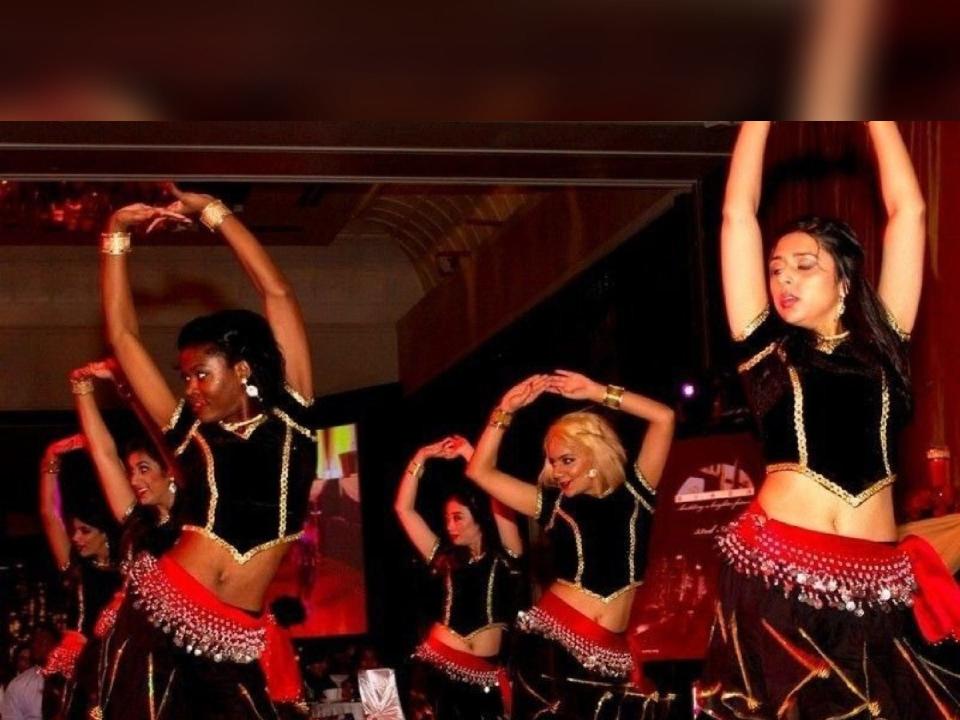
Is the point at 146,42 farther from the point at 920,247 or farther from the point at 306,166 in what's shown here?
the point at 306,166

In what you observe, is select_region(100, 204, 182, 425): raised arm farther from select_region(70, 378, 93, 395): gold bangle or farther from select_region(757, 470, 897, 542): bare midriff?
select_region(757, 470, 897, 542): bare midriff

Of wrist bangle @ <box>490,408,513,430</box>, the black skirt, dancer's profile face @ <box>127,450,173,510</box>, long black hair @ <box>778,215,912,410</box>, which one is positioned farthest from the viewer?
dancer's profile face @ <box>127,450,173,510</box>

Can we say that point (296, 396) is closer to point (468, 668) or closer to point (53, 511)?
point (468, 668)

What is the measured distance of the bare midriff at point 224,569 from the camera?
3611 millimetres

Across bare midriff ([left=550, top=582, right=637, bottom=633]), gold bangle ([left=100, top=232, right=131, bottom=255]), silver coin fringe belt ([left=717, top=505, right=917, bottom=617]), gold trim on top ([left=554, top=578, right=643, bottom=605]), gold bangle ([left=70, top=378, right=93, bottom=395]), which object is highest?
gold bangle ([left=100, top=232, right=131, bottom=255])

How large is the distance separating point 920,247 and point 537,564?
797cm

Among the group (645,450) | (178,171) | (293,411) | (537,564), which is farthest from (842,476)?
(537,564)

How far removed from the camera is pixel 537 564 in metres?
10.7

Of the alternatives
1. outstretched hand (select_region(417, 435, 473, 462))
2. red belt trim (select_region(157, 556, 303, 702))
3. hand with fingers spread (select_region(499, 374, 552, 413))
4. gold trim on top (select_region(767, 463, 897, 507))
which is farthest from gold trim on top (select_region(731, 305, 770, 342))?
outstretched hand (select_region(417, 435, 473, 462))

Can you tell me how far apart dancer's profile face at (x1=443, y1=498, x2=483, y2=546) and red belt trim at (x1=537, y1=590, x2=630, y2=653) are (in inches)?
72.6

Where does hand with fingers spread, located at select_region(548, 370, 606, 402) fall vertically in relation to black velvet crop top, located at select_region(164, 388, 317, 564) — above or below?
above

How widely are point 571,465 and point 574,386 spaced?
376 mm

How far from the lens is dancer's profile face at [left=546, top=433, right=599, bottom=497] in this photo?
518cm

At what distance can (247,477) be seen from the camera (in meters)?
3.66
